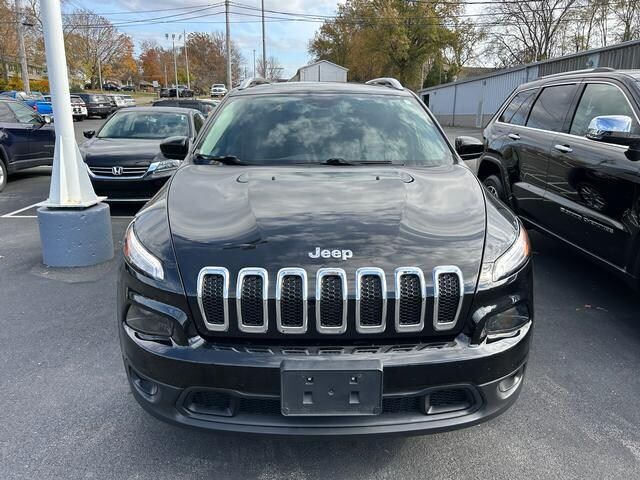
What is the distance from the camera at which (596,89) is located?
4316 mm

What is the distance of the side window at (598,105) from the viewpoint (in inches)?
155

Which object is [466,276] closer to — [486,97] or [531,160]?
[531,160]

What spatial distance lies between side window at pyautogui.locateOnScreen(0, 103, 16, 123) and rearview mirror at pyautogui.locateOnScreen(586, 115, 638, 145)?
33.8ft

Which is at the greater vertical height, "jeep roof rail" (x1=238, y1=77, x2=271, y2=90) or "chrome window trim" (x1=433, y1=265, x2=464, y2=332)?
"jeep roof rail" (x1=238, y1=77, x2=271, y2=90)

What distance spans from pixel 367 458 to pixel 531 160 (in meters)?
3.64

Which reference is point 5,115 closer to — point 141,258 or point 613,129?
point 141,258

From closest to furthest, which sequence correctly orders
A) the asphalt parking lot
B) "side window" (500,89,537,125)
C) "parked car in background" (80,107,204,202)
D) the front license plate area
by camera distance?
1. the front license plate area
2. the asphalt parking lot
3. "side window" (500,89,537,125)
4. "parked car in background" (80,107,204,202)

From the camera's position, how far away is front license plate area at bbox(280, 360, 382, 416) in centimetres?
189

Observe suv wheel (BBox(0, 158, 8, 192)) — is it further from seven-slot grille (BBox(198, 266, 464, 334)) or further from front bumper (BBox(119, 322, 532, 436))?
seven-slot grille (BBox(198, 266, 464, 334))

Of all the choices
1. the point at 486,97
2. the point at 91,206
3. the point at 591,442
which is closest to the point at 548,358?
the point at 591,442

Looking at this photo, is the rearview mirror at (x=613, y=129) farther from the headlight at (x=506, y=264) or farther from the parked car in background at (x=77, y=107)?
the parked car in background at (x=77, y=107)

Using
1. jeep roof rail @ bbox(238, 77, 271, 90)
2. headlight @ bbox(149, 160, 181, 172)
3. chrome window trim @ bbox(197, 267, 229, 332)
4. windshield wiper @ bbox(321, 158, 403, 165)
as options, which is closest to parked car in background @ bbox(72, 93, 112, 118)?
headlight @ bbox(149, 160, 181, 172)

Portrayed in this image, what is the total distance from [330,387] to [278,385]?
0.20 m

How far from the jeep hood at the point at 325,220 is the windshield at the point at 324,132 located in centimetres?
31
